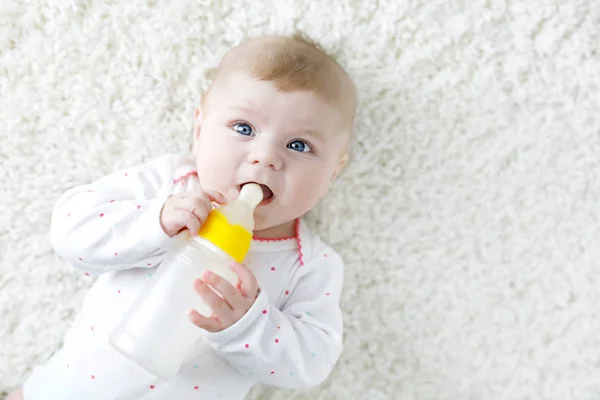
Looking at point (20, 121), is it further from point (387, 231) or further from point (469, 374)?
point (469, 374)

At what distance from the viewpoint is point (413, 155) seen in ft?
4.61

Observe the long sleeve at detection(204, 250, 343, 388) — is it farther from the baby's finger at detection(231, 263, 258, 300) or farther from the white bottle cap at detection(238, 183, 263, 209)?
the white bottle cap at detection(238, 183, 263, 209)

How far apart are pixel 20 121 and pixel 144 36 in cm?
31

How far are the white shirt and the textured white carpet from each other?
7.1 inches

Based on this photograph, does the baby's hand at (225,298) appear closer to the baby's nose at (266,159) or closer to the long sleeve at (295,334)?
the long sleeve at (295,334)

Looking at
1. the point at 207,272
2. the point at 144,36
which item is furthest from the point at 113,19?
the point at 207,272

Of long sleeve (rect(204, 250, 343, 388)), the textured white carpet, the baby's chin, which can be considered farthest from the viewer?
the textured white carpet

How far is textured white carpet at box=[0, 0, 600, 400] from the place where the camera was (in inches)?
54.7

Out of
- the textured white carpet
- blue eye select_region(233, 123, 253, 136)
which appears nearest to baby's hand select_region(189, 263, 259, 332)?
blue eye select_region(233, 123, 253, 136)

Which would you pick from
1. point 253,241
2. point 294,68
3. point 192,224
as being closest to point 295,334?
point 253,241

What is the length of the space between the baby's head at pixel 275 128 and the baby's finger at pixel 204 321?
0.71ft

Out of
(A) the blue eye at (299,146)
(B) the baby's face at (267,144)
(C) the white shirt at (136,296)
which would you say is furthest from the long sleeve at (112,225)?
(A) the blue eye at (299,146)

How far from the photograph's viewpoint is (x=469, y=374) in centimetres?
142

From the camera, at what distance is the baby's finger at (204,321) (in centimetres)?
94
